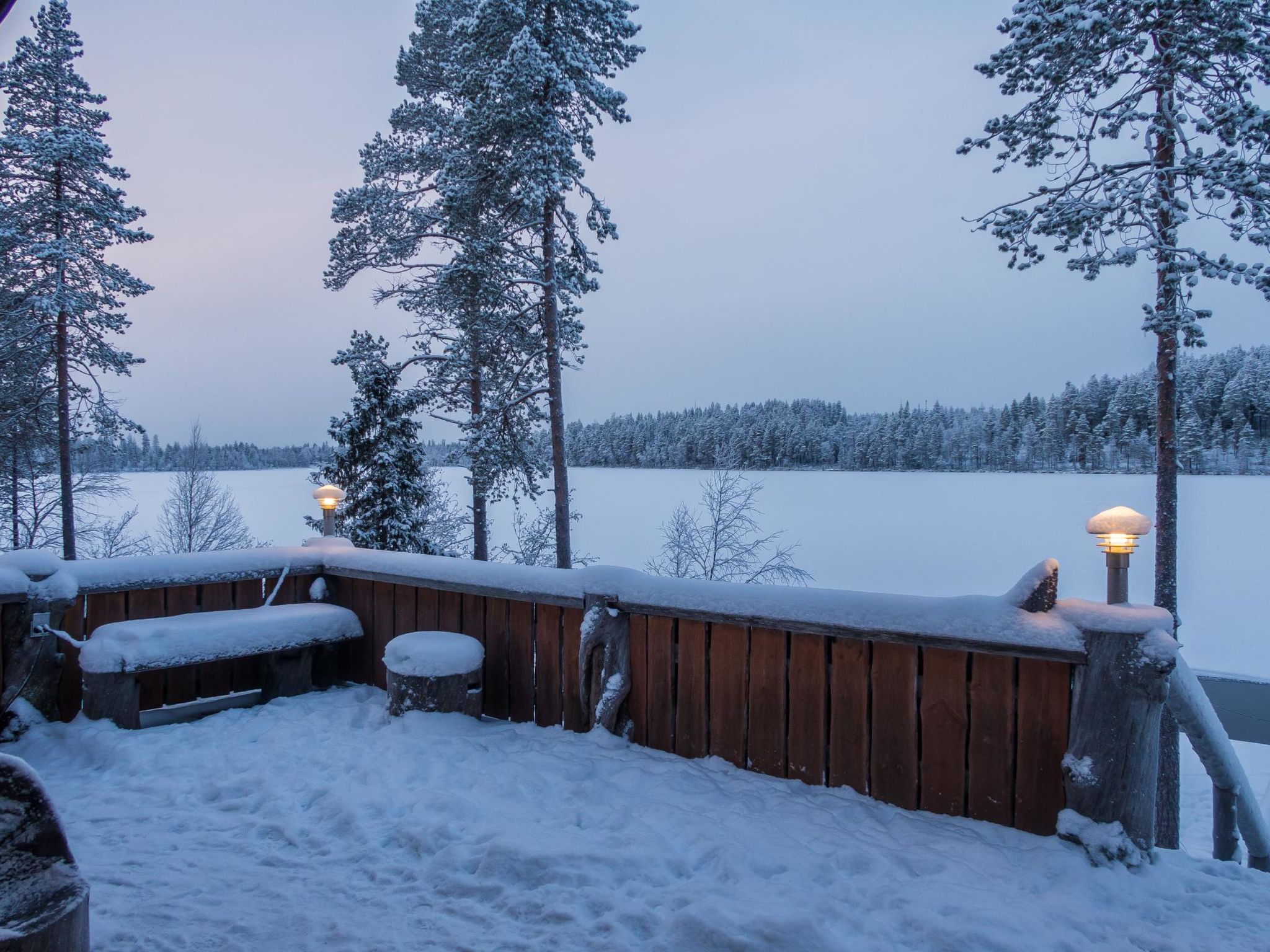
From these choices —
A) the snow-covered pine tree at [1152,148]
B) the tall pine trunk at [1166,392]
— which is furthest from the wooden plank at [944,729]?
the tall pine trunk at [1166,392]

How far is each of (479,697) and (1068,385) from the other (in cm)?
3778

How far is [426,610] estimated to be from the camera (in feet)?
16.0

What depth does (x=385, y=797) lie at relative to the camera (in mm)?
3205

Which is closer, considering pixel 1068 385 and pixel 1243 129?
pixel 1243 129

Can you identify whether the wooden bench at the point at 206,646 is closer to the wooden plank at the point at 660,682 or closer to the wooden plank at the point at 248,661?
the wooden plank at the point at 248,661

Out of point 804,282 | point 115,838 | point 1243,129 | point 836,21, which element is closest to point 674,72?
point 836,21

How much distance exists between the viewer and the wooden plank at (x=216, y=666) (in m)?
A: 4.78

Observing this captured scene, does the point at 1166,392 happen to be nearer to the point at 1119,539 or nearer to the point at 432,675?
the point at 1119,539

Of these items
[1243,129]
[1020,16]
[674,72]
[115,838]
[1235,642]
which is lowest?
[1235,642]

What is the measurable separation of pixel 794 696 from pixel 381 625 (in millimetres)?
3177

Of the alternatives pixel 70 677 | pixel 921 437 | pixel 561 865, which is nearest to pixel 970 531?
pixel 921 437

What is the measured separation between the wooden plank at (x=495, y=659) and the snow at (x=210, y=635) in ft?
3.97

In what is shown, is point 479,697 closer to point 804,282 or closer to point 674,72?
point 674,72

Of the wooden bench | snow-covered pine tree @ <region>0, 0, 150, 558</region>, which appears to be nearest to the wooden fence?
the wooden bench
